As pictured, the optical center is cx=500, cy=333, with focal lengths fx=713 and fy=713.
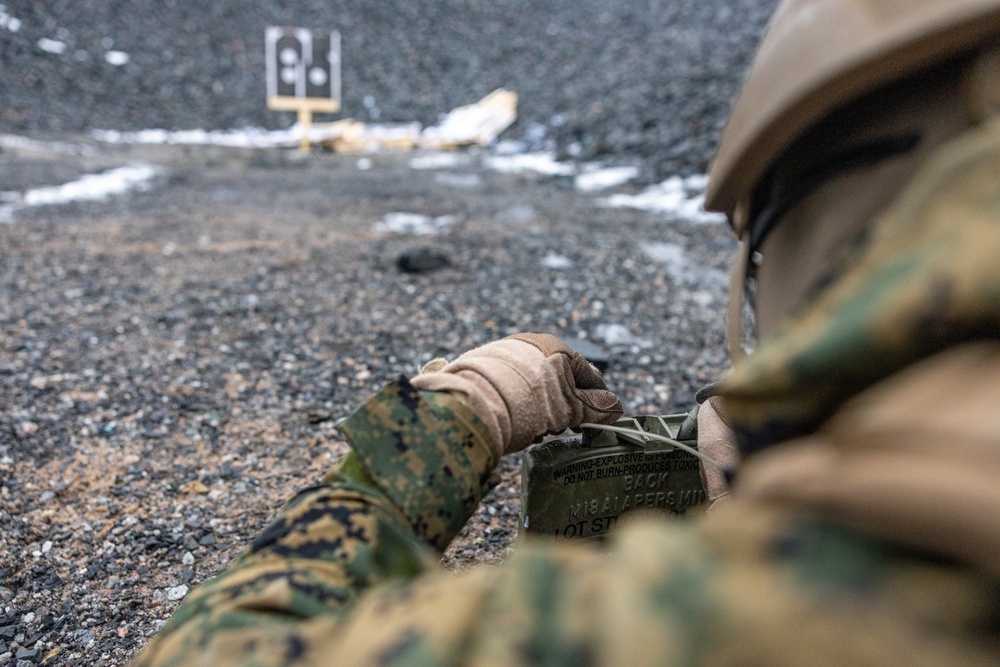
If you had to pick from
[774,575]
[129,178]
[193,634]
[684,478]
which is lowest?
→ [129,178]

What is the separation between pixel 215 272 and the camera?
12.0 ft

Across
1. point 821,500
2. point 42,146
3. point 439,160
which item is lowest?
point 42,146

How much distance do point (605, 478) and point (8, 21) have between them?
16.0 metres

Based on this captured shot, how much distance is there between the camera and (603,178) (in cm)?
665

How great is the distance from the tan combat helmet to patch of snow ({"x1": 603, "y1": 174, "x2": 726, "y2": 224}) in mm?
4231

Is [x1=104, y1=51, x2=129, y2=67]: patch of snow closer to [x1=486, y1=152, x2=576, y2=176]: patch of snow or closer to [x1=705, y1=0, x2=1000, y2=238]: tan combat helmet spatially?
[x1=486, y1=152, x2=576, y2=176]: patch of snow

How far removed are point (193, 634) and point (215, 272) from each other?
3.23 meters

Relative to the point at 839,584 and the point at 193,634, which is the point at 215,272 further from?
the point at 839,584

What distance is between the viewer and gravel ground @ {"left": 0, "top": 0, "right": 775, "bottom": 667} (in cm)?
173

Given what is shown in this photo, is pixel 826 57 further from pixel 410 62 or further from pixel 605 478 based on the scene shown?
pixel 410 62

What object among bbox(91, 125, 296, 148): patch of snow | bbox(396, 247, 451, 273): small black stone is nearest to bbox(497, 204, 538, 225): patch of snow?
bbox(396, 247, 451, 273): small black stone

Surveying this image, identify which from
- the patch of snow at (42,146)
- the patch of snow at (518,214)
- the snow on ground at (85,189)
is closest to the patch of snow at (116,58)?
the patch of snow at (42,146)

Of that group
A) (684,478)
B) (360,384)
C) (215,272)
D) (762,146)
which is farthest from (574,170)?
(762,146)

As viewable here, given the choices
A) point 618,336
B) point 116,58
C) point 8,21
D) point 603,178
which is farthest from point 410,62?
point 618,336
